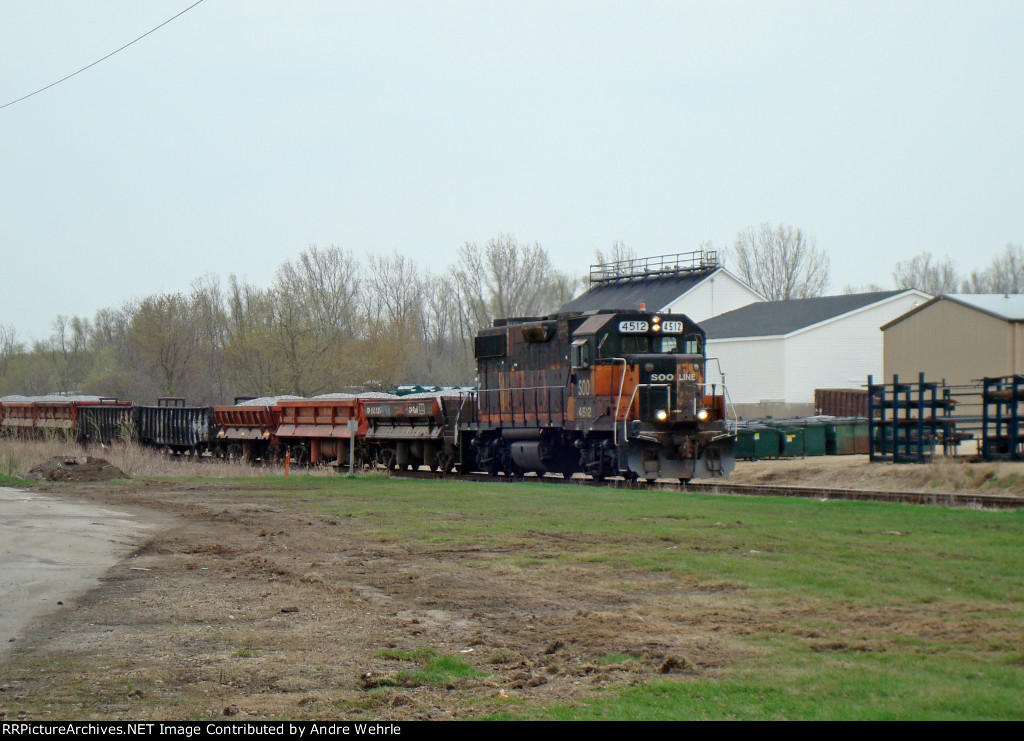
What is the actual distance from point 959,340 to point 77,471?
32254 millimetres

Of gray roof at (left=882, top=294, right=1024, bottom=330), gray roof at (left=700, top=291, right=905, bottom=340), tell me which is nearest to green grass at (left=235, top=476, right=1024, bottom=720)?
gray roof at (left=882, top=294, right=1024, bottom=330)

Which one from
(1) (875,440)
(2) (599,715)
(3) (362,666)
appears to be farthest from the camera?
(1) (875,440)

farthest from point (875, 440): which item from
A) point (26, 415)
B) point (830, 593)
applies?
point (26, 415)

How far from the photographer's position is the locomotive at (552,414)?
22.5 m

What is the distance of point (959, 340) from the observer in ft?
133

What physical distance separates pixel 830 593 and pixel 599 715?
4141 millimetres

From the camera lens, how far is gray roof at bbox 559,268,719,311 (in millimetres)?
59812

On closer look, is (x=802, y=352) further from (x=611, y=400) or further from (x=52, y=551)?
(x=52, y=551)

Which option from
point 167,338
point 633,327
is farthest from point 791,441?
point 167,338

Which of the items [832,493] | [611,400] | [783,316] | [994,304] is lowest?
[832,493]

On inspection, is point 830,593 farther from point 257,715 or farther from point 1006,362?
point 1006,362

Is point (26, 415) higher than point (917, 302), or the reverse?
point (917, 302)

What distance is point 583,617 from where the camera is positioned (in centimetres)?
850

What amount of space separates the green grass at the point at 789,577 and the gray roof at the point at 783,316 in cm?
3349
